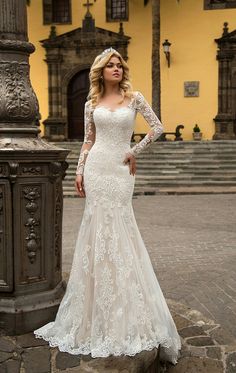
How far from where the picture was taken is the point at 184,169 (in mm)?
16344

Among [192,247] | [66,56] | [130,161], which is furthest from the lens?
[66,56]

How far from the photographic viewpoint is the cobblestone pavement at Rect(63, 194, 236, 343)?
5094mm

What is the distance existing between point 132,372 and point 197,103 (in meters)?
19.7

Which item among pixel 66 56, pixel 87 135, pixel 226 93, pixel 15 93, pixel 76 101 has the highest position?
pixel 66 56

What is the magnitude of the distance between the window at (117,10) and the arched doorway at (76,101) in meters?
2.58

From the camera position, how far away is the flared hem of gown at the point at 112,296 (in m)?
3.32

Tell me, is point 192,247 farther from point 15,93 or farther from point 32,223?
point 15,93

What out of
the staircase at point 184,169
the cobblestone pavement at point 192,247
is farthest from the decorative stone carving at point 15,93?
the staircase at point 184,169

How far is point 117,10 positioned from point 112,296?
67.5 ft

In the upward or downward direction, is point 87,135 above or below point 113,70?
below

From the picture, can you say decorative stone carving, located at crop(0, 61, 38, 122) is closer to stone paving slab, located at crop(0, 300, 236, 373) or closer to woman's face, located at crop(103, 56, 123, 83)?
woman's face, located at crop(103, 56, 123, 83)

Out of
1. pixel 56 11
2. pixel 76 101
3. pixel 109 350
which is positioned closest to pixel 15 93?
pixel 109 350

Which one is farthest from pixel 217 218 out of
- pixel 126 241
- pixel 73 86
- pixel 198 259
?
pixel 73 86

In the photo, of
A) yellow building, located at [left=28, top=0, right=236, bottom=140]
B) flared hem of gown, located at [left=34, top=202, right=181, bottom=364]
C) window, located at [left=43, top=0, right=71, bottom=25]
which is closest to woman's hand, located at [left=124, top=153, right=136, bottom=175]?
flared hem of gown, located at [left=34, top=202, right=181, bottom=364]
